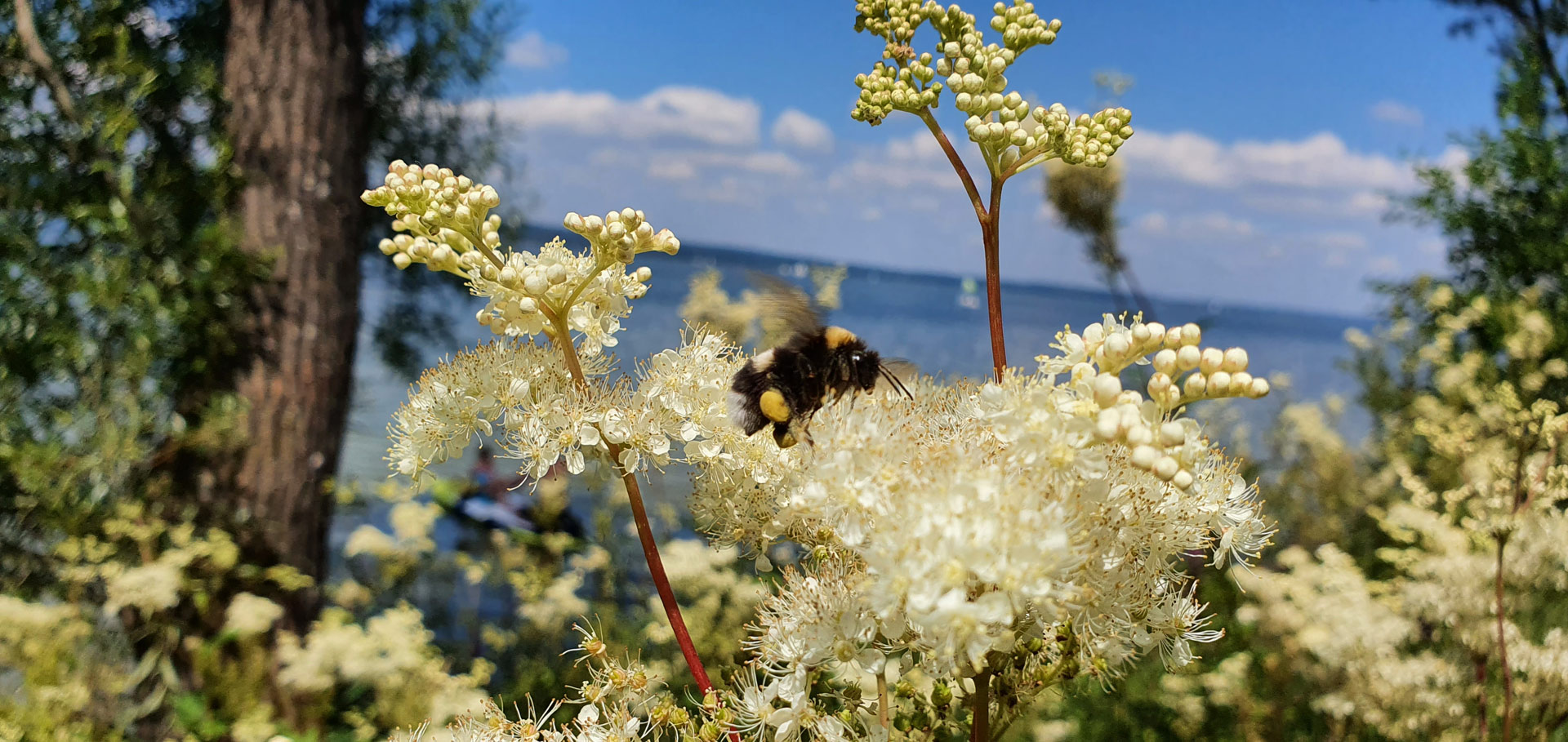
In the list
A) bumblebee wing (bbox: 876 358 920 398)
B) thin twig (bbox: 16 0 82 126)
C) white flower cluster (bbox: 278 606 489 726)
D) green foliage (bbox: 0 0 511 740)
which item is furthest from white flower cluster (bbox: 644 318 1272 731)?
thin twig (bbox: 16 0 82 126)

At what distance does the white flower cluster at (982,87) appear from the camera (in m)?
0.83

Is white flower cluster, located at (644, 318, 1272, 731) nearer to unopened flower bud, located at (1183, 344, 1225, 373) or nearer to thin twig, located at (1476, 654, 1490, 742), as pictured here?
unopened flower bud, located at (1183, 344, 1225, 373)

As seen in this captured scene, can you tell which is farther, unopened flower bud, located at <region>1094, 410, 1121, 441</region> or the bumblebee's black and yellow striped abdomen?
the bumblebee's black and yellow striped abdomen

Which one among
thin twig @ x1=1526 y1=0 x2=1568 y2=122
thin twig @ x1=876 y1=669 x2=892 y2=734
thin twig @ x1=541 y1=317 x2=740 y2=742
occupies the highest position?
thin twig @ x1=1526 y1=0 x2=1568 y2=122

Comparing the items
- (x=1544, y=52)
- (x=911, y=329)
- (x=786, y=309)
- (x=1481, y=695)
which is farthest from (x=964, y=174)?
(x=911, y=329)

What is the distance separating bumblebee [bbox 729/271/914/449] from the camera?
952mm

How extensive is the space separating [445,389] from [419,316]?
4.15 meters

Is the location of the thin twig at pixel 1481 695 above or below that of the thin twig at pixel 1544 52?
below

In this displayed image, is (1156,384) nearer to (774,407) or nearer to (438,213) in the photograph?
(774,407)

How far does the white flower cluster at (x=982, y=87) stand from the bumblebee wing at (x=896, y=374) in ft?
0.95

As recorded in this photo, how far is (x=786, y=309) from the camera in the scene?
1.08 m

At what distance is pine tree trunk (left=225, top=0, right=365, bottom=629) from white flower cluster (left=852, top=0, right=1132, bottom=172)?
336cm

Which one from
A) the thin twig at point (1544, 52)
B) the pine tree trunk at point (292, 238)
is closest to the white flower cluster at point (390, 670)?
the pine tree trunk at point (292, 238)

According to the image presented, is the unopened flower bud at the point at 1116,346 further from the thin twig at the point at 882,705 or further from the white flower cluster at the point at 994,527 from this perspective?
the thin twig at the point at 882,705
